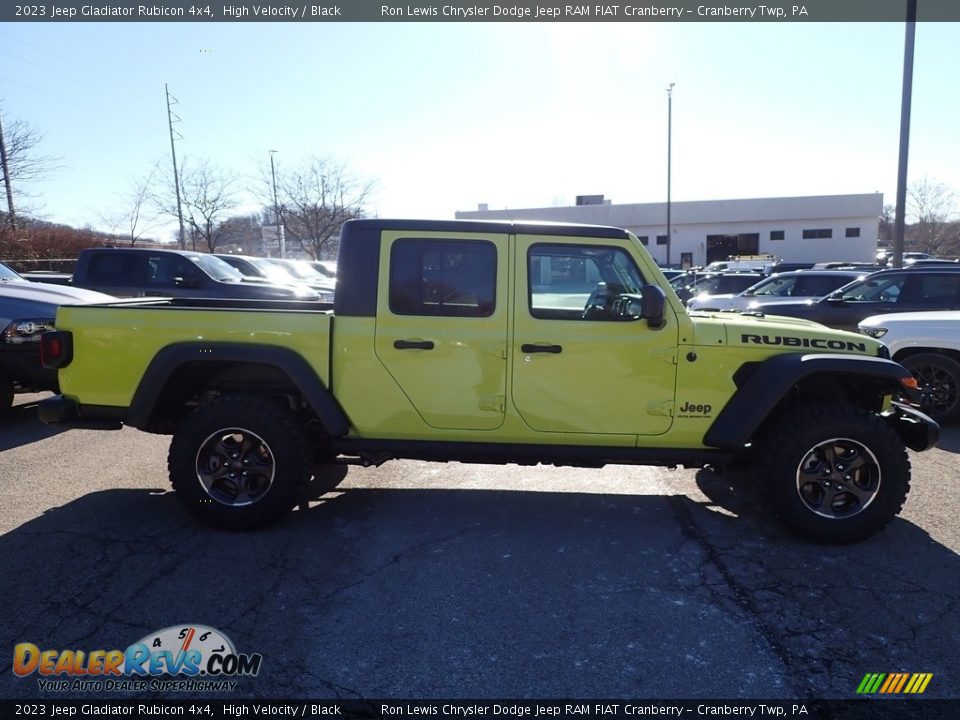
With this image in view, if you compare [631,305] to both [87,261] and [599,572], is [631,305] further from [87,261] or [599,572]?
[87,261]

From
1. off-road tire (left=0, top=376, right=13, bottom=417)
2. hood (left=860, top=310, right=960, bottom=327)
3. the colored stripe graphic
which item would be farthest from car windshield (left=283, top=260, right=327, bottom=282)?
the colored stripe graphic

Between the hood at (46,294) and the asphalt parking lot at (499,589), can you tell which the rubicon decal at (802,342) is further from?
the hood at (46,294)

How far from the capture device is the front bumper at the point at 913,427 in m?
4.01

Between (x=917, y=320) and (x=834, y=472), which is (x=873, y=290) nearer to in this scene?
(x=917, y=320)

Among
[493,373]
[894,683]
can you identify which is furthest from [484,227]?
[894,683]

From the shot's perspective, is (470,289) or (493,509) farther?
(493,509)

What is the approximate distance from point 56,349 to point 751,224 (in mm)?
54910

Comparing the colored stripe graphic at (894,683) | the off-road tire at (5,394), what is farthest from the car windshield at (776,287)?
the off-road tire at (5,394)

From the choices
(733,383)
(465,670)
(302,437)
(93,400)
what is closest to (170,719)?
(465,670)

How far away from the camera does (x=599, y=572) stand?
3.51m

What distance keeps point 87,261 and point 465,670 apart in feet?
35.1

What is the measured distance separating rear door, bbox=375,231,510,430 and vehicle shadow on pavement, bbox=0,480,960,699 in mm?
884

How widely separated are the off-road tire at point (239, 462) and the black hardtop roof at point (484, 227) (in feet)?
4.43

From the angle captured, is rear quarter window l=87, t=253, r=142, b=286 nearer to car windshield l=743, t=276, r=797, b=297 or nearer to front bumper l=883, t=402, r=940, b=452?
front bumper l=883, t=402, r=940, b=452
